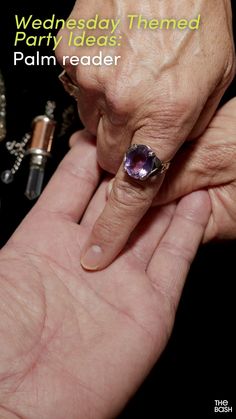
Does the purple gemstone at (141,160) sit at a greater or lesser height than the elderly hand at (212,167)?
greater

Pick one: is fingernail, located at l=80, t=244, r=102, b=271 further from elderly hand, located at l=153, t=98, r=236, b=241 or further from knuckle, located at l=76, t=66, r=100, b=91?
knuckle, located at l=76, t=66, r=100, b=91

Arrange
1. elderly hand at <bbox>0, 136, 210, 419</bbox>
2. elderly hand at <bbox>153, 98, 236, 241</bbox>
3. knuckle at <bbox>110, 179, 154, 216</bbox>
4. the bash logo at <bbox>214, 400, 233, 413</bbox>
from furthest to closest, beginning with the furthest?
the bash logo at <bbox>214, 400, 233, 413</bbox> < elderly hand at <bbox>153, 98, 236, 241</bbox> < knuckle at <bbox>110, 179, 154, 216</bbox> < elderly hand at <bbox>0, 136, 210, 419</bbox>

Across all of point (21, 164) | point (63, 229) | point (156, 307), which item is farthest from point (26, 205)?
point (156, 307)

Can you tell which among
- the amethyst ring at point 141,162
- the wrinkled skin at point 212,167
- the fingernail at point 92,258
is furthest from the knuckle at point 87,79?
the fingernail at point 92,258

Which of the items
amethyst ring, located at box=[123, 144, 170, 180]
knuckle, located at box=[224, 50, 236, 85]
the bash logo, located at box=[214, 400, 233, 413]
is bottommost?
the bash logo, located at box=[214, 400, 233, 413]

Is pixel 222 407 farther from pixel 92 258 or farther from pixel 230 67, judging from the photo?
pixel 230 67

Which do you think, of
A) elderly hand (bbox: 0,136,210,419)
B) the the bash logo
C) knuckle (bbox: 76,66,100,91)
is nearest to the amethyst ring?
knuckle (bbox: 76,66,100,91)

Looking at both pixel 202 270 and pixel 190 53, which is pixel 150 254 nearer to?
pixel 202 270

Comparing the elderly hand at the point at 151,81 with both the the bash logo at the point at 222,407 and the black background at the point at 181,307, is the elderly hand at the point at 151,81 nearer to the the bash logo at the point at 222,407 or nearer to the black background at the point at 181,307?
the black background at the point at 181,307
